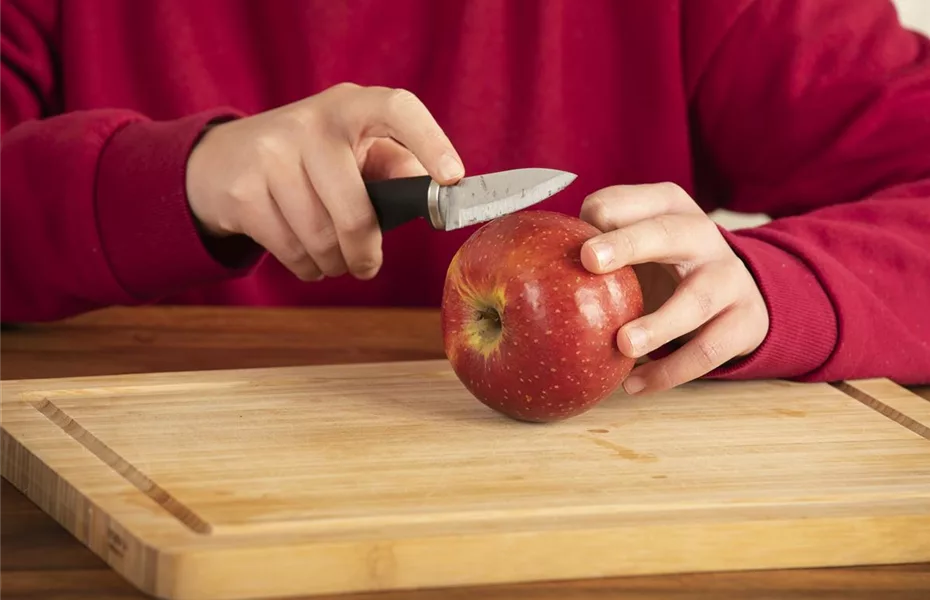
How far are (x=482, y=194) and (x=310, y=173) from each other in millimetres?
181

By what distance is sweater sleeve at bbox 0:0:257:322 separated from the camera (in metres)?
1.30

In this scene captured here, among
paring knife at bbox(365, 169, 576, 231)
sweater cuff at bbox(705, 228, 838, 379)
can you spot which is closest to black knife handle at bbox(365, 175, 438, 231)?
paring knife at bbox(365, 169, 576, 231)

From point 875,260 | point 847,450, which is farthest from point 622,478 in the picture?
point 875,260

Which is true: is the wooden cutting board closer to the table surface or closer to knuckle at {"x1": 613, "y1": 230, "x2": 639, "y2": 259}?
the table surface

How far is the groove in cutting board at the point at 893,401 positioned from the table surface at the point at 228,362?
0.10m

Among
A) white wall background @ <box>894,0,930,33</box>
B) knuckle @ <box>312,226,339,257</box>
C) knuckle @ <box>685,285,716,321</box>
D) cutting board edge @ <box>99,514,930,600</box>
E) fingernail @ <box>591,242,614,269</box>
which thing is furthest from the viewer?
white wall background @ <box>894,0,930,33</box>

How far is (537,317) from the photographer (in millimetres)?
996

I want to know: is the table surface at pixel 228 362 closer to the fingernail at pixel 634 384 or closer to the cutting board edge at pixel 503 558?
the cutting board edge at pixel 503 558

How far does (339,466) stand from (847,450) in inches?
17.1

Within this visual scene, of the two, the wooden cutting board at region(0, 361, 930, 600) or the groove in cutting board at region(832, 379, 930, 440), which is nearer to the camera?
the wooden cutting board at region(0, 361, 930, 600)

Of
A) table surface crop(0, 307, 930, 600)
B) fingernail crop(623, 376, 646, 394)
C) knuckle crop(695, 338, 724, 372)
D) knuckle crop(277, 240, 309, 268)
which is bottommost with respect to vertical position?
table surface crop(0, 307, 930, 600)

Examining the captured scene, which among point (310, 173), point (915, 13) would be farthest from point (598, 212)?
point (915, 13)

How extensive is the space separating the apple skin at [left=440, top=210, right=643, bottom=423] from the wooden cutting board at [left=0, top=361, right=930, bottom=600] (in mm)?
43

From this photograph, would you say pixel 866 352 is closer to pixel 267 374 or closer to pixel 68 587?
pixel 267 374
